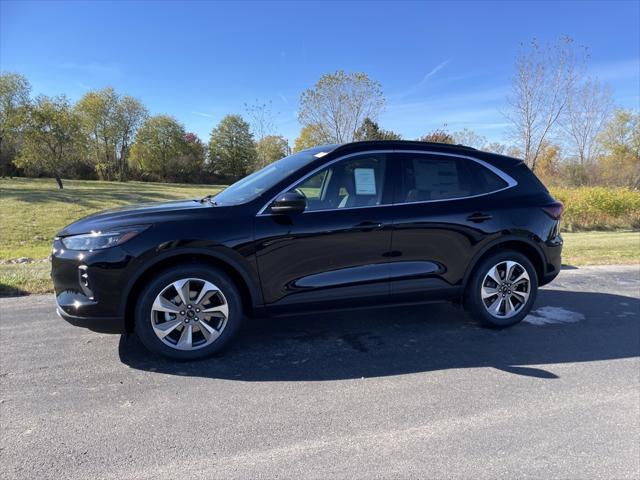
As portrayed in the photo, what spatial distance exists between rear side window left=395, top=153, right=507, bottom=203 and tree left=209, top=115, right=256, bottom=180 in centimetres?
6312

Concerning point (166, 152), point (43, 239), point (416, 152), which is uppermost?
point (166, 152)

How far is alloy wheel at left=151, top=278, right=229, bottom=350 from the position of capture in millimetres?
3555

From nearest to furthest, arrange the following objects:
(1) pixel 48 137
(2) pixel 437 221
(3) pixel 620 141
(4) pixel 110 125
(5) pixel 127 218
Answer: (5) pixel 127 218
(2) pixel 437 221
(1) pixel 48 137
(3) pixel 620 141
(4) pixel 110 125

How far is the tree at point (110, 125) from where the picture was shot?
5591cm

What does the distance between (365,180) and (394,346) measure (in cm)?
156

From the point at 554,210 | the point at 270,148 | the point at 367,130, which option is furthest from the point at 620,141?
the point at 554,210

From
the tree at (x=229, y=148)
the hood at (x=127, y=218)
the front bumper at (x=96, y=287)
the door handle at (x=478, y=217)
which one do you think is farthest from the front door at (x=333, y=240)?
the tree at (x=229, y=148)

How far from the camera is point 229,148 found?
6650 centimetres

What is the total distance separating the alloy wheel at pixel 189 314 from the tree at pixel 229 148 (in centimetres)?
6368

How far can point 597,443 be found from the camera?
2701 mm

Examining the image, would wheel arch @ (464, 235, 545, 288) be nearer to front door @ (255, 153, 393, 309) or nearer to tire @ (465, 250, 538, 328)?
tire @ (465, 250, 538, 328)

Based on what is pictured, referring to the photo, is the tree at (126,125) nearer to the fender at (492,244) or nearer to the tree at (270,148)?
the tree at (270,148)

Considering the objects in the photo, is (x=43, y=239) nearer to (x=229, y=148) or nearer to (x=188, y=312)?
(x=188, y=312)

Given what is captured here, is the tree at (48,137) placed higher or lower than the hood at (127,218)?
higher
